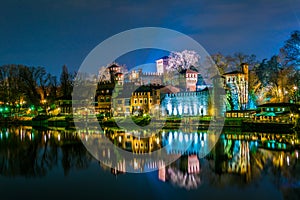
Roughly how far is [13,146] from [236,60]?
3772cm

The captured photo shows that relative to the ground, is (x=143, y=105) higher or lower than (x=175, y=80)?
lower

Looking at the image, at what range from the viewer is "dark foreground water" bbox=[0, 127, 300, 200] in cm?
1439

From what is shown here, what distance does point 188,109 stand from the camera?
176ft

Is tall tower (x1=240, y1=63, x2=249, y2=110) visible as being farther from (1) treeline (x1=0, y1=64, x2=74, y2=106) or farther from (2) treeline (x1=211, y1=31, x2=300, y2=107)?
(1) treeline (x1=0, y1=64, x2=74, y2=106)

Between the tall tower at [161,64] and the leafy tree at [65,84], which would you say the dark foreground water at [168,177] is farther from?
the tall tower at [161,64]

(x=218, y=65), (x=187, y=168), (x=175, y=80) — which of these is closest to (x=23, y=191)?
(x=187, y=168)

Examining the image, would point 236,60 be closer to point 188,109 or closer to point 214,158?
point 188,109

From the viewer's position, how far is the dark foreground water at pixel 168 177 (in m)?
14.4

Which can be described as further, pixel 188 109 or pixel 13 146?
pixel 188 109

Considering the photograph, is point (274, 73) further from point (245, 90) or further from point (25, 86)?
point (25, 86)

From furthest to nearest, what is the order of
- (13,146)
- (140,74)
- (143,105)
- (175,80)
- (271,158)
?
(140,74) → (175,80) → (143,105) → (13,146) → (271,158)

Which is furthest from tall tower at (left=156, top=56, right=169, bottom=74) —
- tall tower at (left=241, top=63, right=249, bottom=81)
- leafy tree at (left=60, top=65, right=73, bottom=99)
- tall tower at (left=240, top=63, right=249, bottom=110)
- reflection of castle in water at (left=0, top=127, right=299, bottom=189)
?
reflection of castle in water at (left=0, top=127, right=299, bottom=189)

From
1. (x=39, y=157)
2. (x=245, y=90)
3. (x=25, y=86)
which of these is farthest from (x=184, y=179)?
(x=25, y=86)

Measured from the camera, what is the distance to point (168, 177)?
1719 cm
